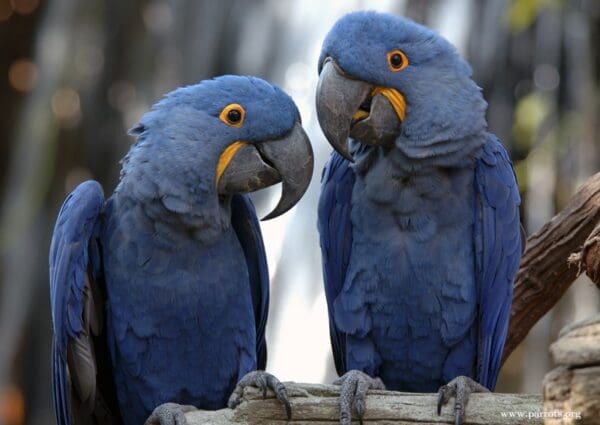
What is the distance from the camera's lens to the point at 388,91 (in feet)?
9.80

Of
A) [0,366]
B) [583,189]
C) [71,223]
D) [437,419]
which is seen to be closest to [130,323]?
[71,223]

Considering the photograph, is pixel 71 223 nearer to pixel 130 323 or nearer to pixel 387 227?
pixel 130 323

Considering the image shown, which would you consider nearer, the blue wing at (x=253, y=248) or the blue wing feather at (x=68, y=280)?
the blue wing feather at (x=68, y=280)

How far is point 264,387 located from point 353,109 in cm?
95

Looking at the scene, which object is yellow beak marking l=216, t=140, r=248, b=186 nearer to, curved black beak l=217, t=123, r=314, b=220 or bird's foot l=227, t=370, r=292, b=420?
curved black beak l=217, t=123, r=314, b=220

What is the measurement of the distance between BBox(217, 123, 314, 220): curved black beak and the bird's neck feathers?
3.4 inches

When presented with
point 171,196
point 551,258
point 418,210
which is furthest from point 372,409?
point 551,258

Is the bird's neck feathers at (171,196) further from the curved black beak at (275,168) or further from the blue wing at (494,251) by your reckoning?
the blue wing at (494,251)

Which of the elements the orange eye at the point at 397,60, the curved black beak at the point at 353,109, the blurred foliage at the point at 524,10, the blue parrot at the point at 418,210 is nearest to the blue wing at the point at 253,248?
the blue parrot at the point at 418,210

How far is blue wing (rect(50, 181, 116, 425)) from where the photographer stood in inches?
114

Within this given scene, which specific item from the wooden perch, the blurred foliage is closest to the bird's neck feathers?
the wooden perch

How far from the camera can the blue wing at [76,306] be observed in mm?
2898

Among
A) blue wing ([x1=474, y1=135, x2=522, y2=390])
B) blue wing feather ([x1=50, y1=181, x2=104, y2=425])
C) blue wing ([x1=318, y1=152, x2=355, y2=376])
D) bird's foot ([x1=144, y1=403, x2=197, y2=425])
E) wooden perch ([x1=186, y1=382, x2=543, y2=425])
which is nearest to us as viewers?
wooden perch ([x1=186, y1=382, x2=543, y2=425])

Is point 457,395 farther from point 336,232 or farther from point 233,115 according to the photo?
point 233,115
